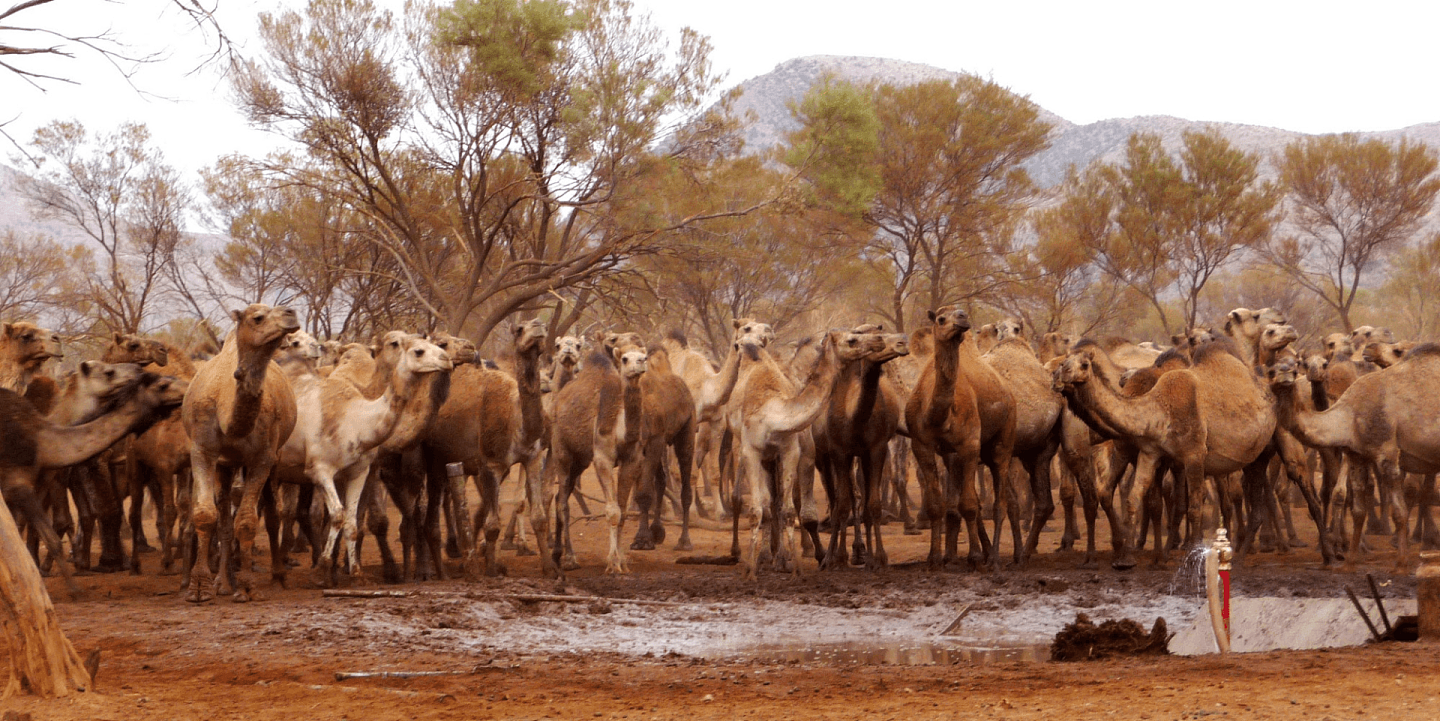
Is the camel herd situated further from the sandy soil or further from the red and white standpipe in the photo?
the red and white standpipe

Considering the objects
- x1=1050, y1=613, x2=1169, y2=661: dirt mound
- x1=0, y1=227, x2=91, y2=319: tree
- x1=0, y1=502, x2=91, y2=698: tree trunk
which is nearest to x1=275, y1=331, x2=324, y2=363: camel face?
x1=0, y1=502, x2=91, y2=698: tree trunk

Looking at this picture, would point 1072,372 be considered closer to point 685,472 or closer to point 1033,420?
point 1033,420

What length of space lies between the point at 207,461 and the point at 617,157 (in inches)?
718

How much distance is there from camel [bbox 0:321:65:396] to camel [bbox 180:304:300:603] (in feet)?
9.98

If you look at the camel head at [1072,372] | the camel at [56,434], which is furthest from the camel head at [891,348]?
the camel at [56,434]

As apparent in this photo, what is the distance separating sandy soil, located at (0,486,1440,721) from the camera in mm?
6750

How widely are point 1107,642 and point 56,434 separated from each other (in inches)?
329

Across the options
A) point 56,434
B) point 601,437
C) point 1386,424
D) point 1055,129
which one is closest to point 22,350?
point 56,434

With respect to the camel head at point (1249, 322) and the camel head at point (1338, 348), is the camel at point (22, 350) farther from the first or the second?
the camel head at point (1338, 348)

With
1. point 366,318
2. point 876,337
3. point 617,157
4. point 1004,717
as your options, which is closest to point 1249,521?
point 876,337

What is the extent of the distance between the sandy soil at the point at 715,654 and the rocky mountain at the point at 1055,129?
3867 inches

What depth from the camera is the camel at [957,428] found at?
12672mm

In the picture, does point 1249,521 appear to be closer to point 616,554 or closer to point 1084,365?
point 1084,365

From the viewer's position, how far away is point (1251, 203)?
139 ft
